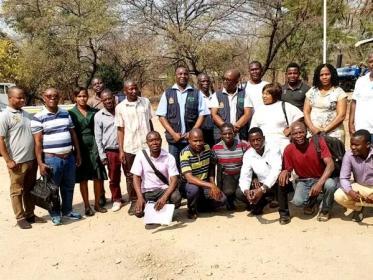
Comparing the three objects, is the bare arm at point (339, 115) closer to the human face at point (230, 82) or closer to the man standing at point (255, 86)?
the man standing at point (255, 86)

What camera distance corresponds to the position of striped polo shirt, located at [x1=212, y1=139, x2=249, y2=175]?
5.32 metres

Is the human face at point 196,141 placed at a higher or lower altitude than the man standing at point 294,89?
lower

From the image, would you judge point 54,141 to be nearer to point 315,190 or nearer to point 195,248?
Answer: point 195,248

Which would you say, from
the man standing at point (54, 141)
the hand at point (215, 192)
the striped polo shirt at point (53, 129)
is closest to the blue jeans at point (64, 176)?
the man standing at point (54, 141)

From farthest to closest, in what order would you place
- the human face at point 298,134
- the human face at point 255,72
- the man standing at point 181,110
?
1. the human face at point 255,72
2. the man standing at point 181,110
3. the human face at point 298,134

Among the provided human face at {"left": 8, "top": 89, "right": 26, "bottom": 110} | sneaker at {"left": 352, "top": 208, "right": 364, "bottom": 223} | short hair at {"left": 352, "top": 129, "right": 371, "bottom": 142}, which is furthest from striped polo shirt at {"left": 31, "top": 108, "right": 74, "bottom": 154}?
sneaker at {"left": 352, "top": 208, "right": 364, "bottom": 223}

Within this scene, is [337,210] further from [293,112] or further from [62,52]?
[62,52]

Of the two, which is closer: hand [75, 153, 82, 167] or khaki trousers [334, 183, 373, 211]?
khaki trousers [334, 183, 373, 211]

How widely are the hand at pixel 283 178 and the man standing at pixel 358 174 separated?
56 centimetres

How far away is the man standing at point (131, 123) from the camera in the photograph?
5.46 m

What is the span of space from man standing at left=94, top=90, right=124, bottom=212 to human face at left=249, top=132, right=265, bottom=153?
1781 mm

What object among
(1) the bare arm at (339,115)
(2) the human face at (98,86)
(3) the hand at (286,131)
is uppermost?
(2) the human face at (98,86)

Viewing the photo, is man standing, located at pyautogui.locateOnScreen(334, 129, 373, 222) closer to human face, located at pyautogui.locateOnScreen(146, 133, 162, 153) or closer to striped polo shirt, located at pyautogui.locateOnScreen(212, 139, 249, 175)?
striped polo shirt, located at pyautogui.locateOnScreen(212, 139, 249, 175)

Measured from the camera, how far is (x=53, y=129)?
5.15 m
